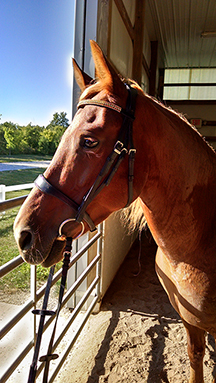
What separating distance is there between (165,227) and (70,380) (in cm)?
148

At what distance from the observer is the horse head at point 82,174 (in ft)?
3.22

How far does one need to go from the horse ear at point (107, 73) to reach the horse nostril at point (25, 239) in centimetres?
66

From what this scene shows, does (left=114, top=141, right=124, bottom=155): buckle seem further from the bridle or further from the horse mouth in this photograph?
the horse mouth

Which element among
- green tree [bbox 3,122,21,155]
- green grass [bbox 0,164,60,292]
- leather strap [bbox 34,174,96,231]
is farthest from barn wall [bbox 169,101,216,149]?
leather strap [bbox 34,174,96,231]

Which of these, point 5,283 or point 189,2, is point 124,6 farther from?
point 5,283

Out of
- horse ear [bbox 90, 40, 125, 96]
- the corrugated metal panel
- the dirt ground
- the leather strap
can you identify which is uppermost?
the corrugated metal panel

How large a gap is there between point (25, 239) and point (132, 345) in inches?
70.9

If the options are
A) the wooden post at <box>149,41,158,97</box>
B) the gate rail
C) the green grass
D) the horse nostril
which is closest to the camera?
the horse nostril

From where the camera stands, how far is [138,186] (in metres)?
1.11

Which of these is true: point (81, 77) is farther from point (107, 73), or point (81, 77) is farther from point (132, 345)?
point (132, 345)

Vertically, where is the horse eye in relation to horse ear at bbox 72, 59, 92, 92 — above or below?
below

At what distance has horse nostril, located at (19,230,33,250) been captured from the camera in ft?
3.19

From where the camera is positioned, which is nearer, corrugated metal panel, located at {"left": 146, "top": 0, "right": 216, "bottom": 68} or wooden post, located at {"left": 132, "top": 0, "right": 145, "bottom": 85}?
wooden post, located at {"left": 132, "top": 0, "right": 145, "bottom": 85}

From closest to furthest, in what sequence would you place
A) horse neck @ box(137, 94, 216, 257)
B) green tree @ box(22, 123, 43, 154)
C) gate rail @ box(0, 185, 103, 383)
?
1. horse neck @ box(137, 94, 216, 257)
2. gate rail @ box(0, 185, 103, 383)
3. green tree @ box(22, 123, 43, 154)
